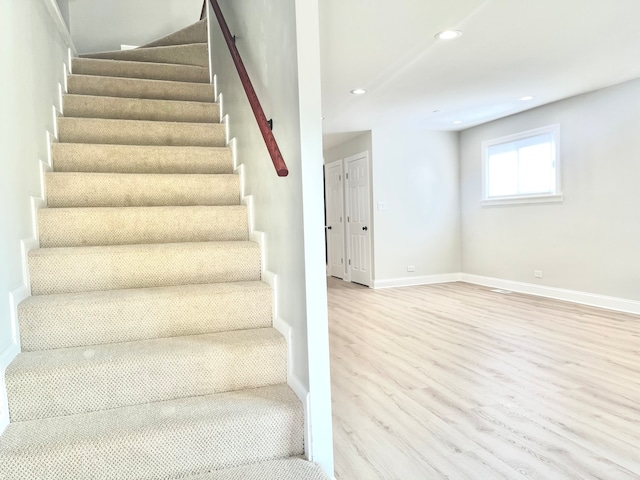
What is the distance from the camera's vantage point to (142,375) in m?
1.54

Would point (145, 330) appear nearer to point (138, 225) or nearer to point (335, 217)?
point (138, 225)

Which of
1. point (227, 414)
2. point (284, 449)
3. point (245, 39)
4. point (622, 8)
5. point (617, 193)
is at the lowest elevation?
point (284, 449)

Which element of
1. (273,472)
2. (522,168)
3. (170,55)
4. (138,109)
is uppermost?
(170,55)

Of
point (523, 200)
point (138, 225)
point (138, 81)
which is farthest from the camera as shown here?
point (523, 200)

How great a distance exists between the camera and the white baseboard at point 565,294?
438 centimetres

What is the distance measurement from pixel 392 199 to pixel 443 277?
1.49m

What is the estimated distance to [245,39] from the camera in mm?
2434

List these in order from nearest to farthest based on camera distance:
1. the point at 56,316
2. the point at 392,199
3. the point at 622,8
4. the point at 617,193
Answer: the point at 56,316
the point at 622,8
the point at 617,193
the point at 392,199

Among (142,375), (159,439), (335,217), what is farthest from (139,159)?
(335,217)

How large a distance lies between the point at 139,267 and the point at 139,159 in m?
0.90

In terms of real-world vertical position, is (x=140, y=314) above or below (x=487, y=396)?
above

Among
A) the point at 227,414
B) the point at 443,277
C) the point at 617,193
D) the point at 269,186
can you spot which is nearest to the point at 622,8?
the point at 617,193

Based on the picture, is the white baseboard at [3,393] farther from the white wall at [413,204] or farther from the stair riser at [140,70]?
the white wall at [413,204]

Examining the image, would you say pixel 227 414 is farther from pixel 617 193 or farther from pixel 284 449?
pixel 617 193
